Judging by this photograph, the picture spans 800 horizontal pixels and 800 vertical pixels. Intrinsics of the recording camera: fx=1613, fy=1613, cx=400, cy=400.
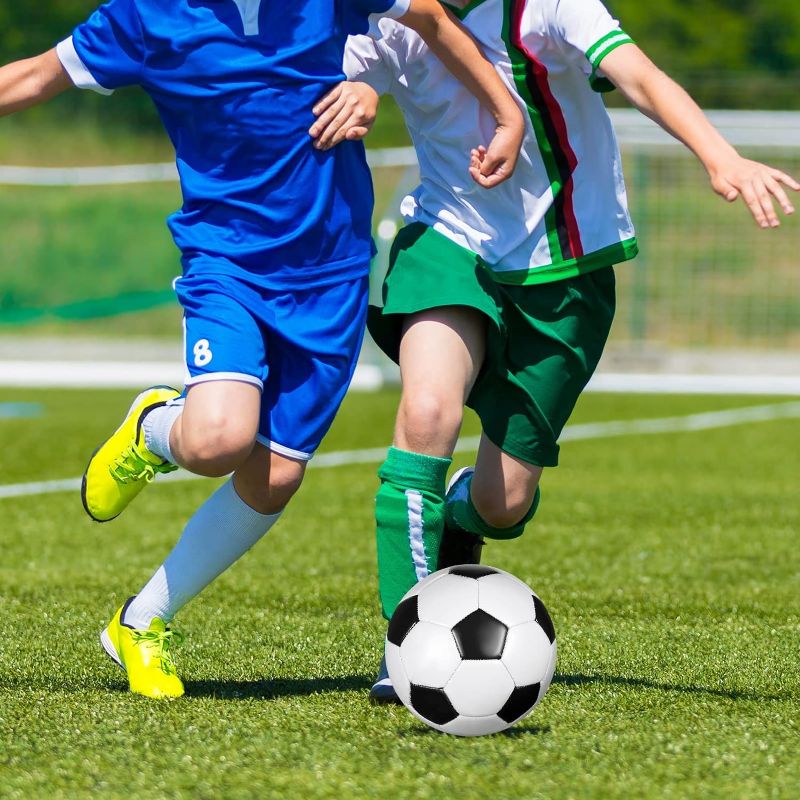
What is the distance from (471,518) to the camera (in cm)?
427

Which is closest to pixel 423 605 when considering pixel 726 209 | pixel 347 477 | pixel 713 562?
pixel 713 562

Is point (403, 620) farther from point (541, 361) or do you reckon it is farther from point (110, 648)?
point (541, 361)

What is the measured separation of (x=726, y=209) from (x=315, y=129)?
47.3 feet

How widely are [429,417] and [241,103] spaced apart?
80cm

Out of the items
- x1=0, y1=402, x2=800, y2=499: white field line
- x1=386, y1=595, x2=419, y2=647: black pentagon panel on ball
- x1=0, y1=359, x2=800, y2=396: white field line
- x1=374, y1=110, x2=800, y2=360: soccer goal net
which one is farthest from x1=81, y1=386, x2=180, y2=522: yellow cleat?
x1=374, y1=110, x2=800, y2=360: soccer goal net

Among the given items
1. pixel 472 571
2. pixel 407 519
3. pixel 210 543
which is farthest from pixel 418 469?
pixel 210 543

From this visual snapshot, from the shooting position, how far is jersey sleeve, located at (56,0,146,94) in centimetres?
357

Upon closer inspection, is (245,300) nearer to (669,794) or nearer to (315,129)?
(315,129)

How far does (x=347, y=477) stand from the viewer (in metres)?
8.24

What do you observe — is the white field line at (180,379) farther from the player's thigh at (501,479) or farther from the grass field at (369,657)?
the player's thigh at (501,479)

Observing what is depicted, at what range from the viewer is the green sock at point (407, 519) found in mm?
3584

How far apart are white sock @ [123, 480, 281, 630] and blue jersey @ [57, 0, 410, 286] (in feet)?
1.83

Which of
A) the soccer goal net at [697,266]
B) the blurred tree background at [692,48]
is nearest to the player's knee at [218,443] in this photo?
the soccer goal net at [697,266]

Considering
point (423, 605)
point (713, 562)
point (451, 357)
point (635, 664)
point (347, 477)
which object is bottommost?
point (347, 477)
